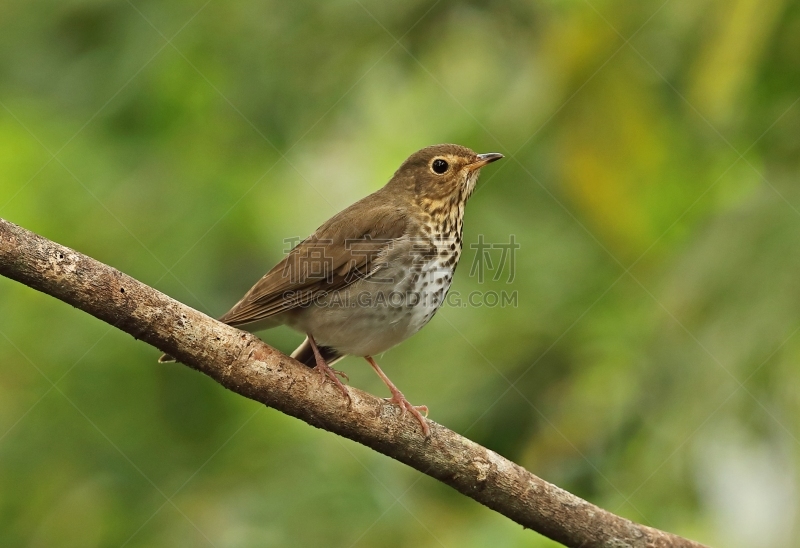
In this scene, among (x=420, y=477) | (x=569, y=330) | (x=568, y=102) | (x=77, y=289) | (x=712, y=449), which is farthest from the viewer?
(x=420, y=477)

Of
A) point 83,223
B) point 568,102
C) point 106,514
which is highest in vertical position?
point 568,102

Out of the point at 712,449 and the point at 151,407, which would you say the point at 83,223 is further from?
the point at 712,449

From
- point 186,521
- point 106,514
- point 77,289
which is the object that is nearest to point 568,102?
point 77,289

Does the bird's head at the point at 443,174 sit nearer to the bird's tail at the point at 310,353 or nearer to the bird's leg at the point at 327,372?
the bird's tail at the point at 310,353

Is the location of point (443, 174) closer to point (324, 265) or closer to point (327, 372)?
point (324, 265)

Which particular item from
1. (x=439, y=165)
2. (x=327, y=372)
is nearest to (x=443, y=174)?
(x=439, y=165)

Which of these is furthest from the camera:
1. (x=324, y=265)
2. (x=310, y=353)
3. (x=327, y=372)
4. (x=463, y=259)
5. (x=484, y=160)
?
(x=463, y=259)
